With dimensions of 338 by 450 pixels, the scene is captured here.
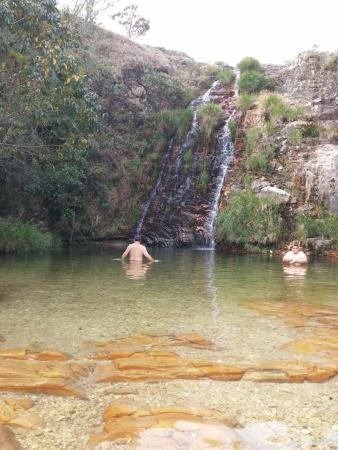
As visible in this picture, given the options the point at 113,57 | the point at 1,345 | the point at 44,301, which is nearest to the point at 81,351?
the point at 1,345

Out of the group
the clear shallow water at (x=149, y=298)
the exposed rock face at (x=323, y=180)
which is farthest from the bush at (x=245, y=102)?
the clear shallow water at (x=149, y=298)

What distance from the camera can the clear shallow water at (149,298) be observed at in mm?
5375

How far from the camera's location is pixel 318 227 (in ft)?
56.1

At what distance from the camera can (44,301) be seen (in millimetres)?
7223

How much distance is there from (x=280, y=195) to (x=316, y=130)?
4631 mm

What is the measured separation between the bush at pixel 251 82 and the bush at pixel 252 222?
1011 centimetres

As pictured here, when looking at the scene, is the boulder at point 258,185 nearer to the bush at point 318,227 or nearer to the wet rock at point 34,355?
the bush at point 318,227

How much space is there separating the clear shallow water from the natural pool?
0.05 feet

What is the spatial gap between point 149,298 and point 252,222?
418 inches

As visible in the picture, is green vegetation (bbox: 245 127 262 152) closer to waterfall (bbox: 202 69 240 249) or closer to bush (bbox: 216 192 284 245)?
waterfall (bbox: 202 69 240 249)

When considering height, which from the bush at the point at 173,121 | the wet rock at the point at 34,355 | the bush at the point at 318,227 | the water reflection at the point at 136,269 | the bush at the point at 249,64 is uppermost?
the bush at the point at 249,64

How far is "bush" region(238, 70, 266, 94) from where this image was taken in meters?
26.0

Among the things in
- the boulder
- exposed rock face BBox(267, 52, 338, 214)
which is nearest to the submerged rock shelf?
exposed rock face BBox(267, 52, 338, 214)

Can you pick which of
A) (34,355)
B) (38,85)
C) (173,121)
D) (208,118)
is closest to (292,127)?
(208,118)
